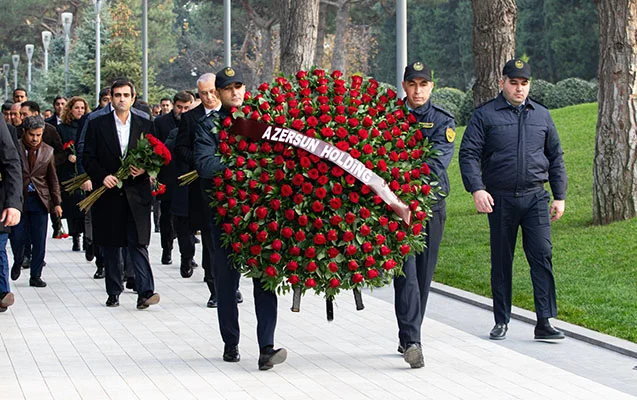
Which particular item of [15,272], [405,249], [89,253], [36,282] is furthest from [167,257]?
[405,249]

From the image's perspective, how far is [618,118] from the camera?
51.4 feet

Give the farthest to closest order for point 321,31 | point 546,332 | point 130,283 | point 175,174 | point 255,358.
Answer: point 321,31 < point 175,174 < point 130,283 < point 546,332 < point 255,358

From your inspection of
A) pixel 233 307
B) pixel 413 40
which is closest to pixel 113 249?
pixel 233 307

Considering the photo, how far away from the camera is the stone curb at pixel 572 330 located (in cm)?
916

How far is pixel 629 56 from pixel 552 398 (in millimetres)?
8973

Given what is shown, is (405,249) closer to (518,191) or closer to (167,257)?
(518,191)

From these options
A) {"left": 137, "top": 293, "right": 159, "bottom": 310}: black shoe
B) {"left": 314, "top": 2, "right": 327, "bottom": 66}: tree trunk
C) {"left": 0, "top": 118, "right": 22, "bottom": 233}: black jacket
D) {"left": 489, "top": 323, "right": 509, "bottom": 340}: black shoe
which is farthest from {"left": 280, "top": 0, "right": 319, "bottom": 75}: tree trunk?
{"left": 314, "top": 2, "right": 327, "bottom": 66}: tree trunk

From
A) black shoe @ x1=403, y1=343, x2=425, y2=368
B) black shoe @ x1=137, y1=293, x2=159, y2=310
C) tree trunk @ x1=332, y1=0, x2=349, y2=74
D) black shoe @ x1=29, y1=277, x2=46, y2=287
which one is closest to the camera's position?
black shoe @ x1=403, y1=343, x2=425, y2=368

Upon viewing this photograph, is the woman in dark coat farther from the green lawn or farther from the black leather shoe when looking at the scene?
the black leather shoe

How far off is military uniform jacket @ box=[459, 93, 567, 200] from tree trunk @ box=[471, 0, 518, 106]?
31.1ft

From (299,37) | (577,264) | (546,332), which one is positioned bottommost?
(577,264)

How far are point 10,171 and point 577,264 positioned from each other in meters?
6.50

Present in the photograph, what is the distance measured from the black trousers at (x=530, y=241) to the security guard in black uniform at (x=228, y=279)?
2108 millimetres

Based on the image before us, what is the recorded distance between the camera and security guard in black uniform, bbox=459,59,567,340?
9.61m
